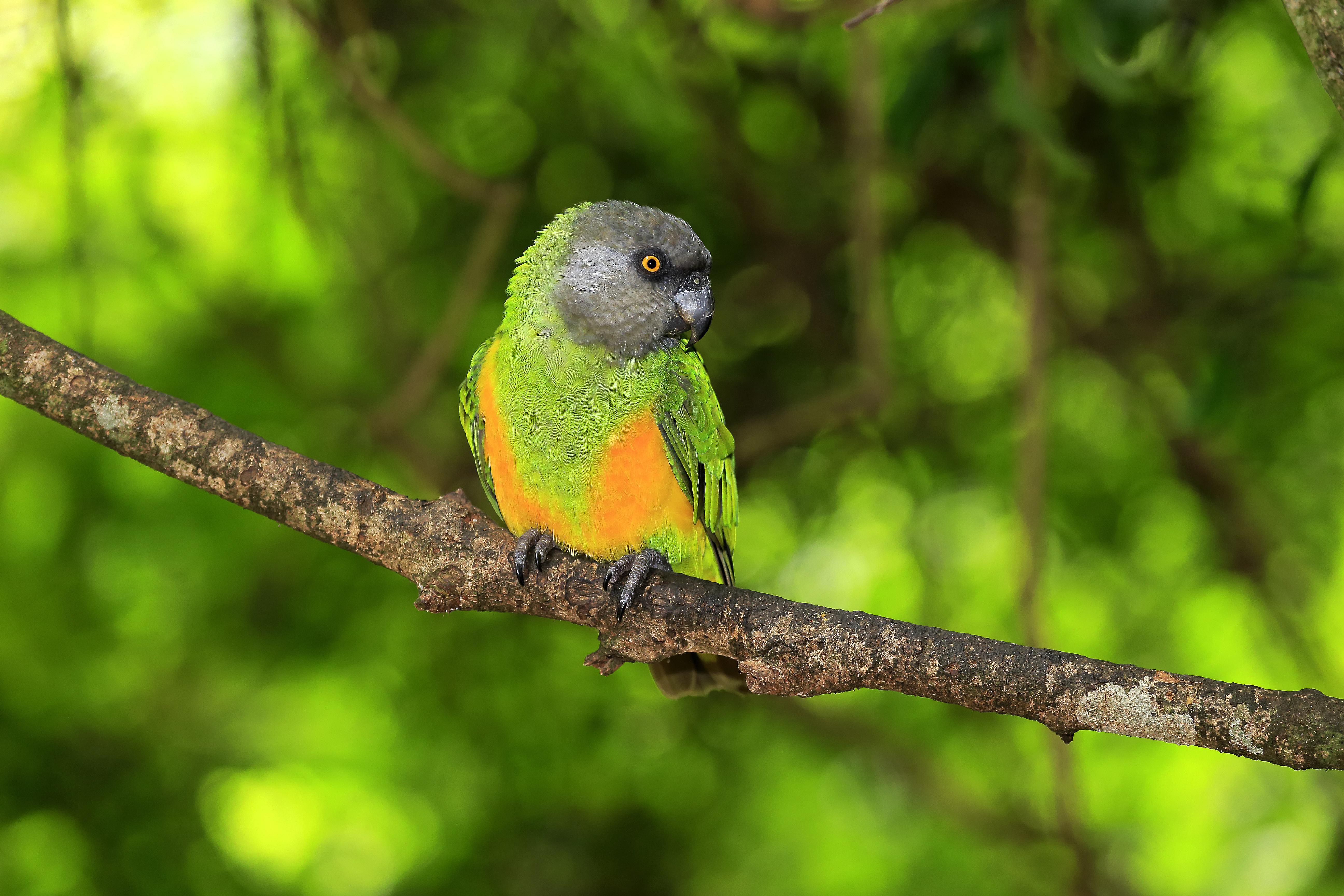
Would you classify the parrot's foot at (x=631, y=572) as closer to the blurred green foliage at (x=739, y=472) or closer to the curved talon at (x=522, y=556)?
the curved talon at (x=522, y=556)

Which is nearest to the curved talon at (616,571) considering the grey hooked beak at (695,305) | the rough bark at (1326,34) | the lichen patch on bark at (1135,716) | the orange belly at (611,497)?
the orange belly at (611,497)

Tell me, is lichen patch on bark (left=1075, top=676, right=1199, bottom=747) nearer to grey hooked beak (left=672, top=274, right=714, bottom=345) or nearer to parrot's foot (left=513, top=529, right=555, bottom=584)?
parrot's foot (left=513, top=529, right=555, bottom=584)

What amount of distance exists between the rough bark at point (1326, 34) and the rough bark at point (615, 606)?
3.83 feet

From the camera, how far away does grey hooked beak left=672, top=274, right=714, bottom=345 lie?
3742 millimetres

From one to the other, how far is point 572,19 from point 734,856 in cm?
439

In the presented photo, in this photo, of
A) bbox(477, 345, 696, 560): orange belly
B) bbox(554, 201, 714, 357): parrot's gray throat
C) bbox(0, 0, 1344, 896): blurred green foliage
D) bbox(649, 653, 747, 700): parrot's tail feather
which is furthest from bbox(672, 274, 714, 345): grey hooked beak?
bbox(0, 0, 1344, 896): blurred green foliage

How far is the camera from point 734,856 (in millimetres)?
5574

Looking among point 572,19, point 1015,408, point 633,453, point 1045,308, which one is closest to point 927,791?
point 1015,408

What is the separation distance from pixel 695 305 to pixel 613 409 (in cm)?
59

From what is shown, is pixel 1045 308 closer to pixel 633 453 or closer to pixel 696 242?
pixel 696 242

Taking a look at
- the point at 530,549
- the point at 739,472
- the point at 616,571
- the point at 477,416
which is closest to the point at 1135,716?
the point at 616,571

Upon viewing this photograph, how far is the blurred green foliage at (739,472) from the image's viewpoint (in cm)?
491

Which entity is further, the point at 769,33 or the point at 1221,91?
the point at 1221,91

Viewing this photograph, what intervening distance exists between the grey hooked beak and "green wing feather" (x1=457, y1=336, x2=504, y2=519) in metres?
0.69
